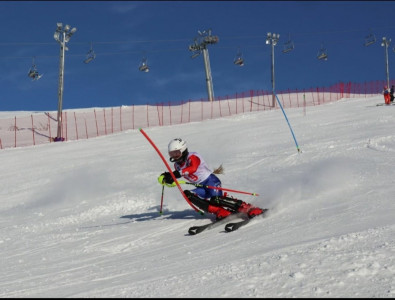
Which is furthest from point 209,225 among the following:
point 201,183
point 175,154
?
point 175,154

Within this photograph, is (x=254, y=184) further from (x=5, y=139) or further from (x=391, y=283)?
(x=5, y=139)

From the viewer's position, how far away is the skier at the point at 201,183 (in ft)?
24.6

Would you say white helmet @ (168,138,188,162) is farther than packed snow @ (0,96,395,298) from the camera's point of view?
Yes

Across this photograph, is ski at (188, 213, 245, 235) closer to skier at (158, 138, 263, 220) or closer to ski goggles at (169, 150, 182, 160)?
skier at (158, 138, 263, 220)

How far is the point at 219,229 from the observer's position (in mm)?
7117

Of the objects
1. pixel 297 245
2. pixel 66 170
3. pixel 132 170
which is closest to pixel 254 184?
pixel 132 170

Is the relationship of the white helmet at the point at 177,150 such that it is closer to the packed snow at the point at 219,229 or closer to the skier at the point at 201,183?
the skier at the point at 201,183

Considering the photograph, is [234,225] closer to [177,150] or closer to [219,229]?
[219,229]

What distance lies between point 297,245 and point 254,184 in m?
6.26

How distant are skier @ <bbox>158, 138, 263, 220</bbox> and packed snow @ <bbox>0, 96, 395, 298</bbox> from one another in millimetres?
386

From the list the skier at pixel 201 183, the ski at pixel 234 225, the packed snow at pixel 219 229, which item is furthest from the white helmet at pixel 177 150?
the ski at pixel 234 225

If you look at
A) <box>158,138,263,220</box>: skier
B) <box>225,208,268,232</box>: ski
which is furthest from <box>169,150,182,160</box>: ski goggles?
<box>225,208,268,232</box>: ski

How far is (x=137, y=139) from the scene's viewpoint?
24.2 m

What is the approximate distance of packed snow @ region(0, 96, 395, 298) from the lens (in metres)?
4.05
